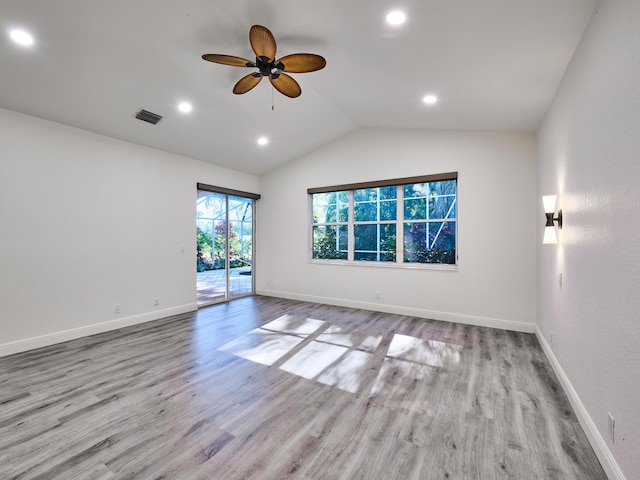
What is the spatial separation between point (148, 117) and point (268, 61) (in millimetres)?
2264

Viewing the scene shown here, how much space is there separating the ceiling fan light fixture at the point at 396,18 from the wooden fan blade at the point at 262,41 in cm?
91

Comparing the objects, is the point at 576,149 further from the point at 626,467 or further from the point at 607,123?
the point at 626,467

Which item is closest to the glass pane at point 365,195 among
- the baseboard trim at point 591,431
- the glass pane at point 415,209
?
the glass pane at point 415,209

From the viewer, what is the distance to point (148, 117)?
3.99m

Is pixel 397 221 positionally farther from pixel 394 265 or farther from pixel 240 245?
pixel 240 245

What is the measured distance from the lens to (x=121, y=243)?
14.5ft

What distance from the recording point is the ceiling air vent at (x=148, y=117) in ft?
12.7

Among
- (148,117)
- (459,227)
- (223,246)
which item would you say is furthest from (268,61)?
(223,246)

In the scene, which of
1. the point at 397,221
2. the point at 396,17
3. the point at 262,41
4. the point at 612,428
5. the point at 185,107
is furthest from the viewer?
the point at 397,221

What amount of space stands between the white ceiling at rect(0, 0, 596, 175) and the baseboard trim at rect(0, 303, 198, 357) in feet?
8.78

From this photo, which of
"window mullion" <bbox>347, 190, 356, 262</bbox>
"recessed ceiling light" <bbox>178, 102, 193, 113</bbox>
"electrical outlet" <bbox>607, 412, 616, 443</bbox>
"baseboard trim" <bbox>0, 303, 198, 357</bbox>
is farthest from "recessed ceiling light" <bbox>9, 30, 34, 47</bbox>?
"electrical outlet" <bbox>607, 412, 616, 443</bbox>

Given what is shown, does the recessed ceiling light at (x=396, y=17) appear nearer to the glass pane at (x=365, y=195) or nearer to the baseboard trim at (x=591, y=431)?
the baseboard trim at (x=591, y=431)

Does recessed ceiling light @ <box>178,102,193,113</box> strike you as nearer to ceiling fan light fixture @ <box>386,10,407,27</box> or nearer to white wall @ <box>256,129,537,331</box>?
white wall @ <box>256,129,537,331</box>

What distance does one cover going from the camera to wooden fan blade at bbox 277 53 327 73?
98.8 inches
